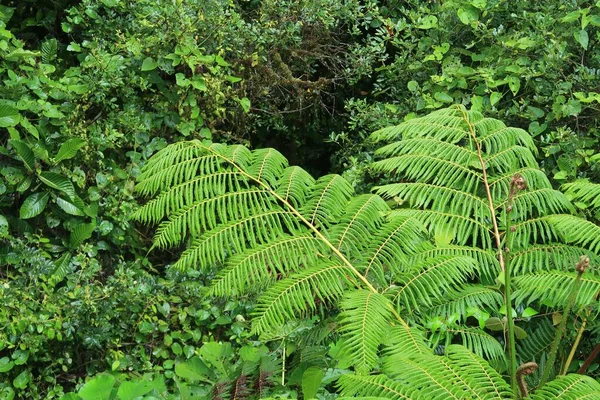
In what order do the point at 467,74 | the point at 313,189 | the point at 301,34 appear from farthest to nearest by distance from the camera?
the point at 301,34, the point at 467,74, the point at 313,189

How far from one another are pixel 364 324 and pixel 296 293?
23 centimetres

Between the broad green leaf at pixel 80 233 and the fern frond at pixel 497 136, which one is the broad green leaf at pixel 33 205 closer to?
the broad green leaf at pixel 80 233

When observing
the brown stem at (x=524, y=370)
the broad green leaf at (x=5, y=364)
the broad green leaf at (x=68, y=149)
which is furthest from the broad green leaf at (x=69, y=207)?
the brown stem at (x=524, y=370)

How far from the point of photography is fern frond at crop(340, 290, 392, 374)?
1.97m

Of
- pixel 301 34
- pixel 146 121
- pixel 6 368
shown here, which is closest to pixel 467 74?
pixel 301 34

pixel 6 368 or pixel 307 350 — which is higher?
pixel 307 350

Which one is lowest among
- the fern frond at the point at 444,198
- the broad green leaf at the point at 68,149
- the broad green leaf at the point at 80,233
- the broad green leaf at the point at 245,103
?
the broad green leaf at the point at 80,233

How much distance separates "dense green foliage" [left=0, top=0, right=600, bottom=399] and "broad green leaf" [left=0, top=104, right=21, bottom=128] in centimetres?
6

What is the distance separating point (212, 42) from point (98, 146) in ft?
2.98

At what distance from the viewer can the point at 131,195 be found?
378cm

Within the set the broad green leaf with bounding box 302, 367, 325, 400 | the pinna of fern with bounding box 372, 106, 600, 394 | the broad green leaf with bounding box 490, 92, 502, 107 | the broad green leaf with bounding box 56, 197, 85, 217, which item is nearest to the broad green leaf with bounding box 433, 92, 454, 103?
the broad green leaf with bounding box 490, 92, 502, 107

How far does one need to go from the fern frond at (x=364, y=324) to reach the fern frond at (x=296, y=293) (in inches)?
2.9

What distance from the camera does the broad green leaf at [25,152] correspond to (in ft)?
11.5

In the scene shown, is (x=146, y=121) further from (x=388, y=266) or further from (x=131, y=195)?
(x=388, y=266)
